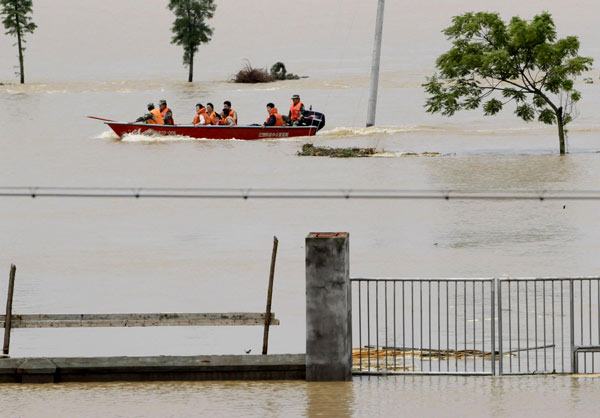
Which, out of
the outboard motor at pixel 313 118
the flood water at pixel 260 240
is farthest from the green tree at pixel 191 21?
the outboard motor at pixel 313 118

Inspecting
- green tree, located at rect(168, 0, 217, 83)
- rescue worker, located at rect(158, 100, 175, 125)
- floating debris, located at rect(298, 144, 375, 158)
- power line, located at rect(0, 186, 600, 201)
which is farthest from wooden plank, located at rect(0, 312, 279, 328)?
green tree, located at rect(168, 0, 217, 83)

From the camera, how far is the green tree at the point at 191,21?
129000 mm

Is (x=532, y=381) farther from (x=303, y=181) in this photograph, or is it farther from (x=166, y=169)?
(x=166, y=169)

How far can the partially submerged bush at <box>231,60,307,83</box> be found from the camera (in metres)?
142

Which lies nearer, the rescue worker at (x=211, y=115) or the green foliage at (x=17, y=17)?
the rescue worker at (x=211, y=115)

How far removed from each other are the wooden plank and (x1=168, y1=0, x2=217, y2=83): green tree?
11265 centimetres

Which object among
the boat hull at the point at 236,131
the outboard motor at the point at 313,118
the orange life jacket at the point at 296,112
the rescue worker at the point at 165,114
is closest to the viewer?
the boat hull at the point at 236,131

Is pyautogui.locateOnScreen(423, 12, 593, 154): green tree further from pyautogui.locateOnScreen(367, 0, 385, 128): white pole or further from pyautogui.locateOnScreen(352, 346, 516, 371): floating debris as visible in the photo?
pyautogui.locateOnScreen(352, 346, 516, 371): floating debris

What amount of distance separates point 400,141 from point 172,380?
180 ft

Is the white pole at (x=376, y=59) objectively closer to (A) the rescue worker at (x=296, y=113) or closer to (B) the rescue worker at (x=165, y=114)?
(A) the rescue worker at (x=296, y=113)

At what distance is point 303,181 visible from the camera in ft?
171

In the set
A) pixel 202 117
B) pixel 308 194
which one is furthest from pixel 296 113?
pixel 308 194

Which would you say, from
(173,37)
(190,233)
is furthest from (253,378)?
(173,37)

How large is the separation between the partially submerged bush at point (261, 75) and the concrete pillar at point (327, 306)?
413 feet
